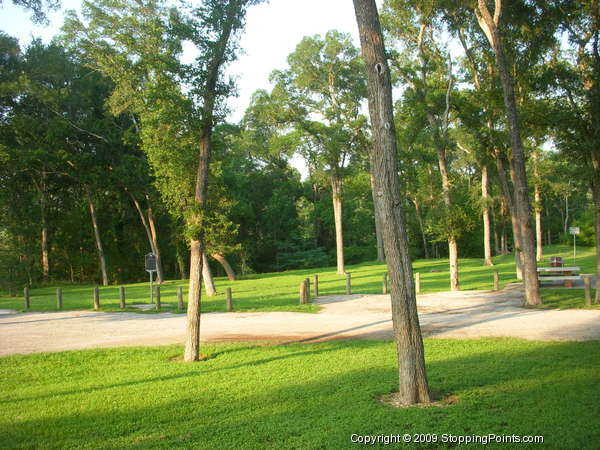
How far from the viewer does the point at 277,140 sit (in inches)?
1395

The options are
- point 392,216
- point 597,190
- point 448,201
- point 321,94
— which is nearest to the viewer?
point 392,216

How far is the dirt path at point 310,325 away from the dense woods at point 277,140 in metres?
2.62

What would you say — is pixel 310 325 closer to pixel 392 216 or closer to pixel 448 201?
pixel 392 216

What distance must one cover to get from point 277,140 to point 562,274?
2042 cm

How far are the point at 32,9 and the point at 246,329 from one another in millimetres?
8670

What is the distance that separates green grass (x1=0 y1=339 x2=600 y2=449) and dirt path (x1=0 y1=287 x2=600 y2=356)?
150 cm

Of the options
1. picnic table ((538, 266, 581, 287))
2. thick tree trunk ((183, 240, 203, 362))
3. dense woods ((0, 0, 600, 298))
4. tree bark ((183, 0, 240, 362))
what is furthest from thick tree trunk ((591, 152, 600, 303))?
thick tree trunk ((183, 240, 203, 362))

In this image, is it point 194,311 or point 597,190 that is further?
point 597,190

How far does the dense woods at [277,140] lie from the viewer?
13539 mm

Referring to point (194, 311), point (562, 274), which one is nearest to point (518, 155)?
point (562, 274)

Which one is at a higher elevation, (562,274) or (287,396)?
(562,274)

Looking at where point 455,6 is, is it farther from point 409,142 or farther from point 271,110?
point 271,110

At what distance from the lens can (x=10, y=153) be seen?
110 ft

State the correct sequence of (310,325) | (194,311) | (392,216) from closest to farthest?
(392,216) < (194,311) < (310,325)
